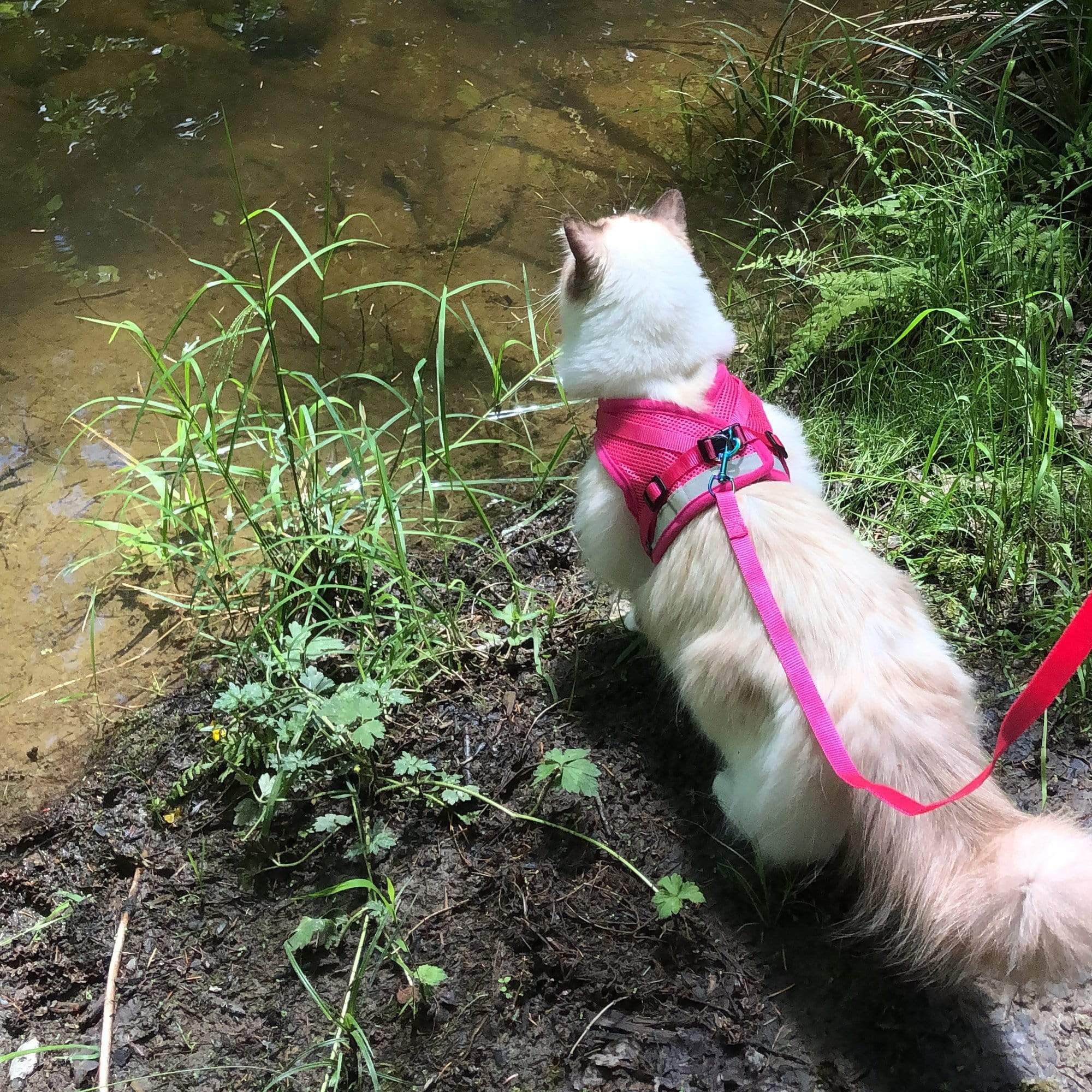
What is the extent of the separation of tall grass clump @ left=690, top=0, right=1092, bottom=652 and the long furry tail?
90 cm

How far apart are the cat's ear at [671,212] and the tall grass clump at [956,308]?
64 centimetres

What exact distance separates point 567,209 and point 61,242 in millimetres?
2317

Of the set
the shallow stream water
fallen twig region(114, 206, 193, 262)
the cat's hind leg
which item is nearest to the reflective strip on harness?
the cat's hind leg

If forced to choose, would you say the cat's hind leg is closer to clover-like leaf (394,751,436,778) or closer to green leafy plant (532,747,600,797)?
green leafy plant (532,747,600,797)

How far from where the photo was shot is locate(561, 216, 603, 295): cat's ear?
6.38 ft

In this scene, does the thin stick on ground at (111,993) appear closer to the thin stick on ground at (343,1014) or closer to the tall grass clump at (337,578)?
the tall grass clump at (337,578)

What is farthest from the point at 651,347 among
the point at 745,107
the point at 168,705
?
the point at 745,107

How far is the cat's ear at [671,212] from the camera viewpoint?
222 cm

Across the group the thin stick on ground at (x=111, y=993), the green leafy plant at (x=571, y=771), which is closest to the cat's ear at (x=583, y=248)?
the green leafy plant at (x=571, y=771)

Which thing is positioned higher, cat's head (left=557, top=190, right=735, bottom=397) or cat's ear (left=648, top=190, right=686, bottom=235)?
cat's ear (left=648, top=190, right=686, bottom=235)

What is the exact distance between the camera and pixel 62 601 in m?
2.64

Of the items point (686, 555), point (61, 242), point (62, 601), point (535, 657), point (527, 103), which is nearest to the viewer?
point (686, 555)

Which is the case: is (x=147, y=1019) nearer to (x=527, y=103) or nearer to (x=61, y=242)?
(x=61, y=242)

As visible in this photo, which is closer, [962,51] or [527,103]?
[962,51]
